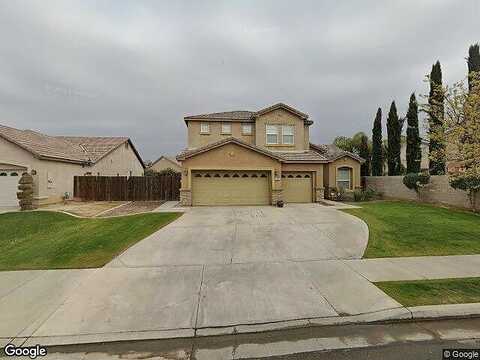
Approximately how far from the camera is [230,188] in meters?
16.3

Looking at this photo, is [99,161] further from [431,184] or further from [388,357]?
[431,184]

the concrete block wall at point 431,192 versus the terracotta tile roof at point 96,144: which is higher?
the terracotta tile roof at point 96,144

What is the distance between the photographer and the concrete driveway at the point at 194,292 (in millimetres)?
4016

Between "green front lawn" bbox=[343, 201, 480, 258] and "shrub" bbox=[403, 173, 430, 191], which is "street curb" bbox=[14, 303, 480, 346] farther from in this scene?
"shrub" bbox=[403, 173, 430, 191]

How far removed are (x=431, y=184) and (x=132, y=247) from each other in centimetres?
1832

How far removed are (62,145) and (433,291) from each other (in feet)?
84.6

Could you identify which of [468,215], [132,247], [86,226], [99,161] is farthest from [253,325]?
[99,161]

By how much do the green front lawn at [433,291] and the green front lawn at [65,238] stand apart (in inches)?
277

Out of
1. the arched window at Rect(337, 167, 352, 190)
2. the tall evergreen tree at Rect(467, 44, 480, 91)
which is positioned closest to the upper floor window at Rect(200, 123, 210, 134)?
the arched window at Rect(337, 167, 352, 190)

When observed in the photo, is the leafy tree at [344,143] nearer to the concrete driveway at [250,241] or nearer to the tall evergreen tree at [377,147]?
the tall evergreen tree at [377,147]

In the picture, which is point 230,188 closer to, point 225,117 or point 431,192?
point 225,117

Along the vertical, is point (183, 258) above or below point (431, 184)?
below

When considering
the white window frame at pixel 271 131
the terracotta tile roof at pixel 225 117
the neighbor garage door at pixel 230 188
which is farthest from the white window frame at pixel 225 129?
the neighbor garage door at pixel 230 188

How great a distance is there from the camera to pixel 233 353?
3.42 m
